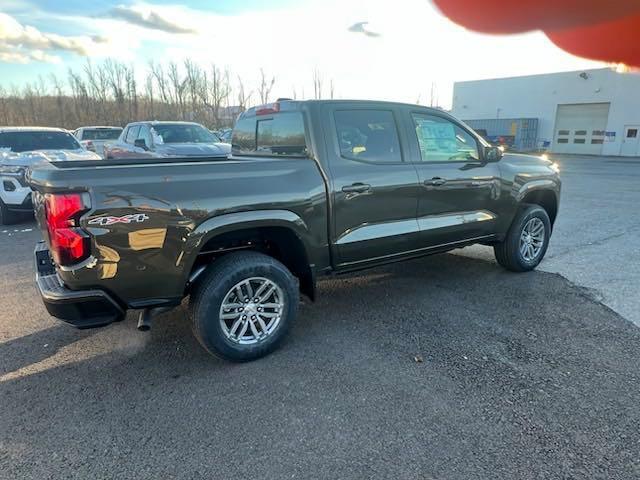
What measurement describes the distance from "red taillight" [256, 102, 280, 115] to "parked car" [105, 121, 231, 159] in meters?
5.56

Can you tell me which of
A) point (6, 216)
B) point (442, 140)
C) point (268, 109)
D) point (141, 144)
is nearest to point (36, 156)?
point (6, 216)

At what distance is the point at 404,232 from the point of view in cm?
391

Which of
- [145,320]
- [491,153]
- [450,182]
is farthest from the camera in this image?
[491,153]

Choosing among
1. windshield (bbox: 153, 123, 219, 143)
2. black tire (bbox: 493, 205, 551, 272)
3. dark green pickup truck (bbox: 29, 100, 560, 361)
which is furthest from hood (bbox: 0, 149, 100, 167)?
black tire (bbox: 493, 205, 551, 272)

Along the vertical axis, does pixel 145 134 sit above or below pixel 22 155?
above

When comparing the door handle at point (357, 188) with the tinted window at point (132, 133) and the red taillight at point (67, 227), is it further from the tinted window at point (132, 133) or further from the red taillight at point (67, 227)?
the tinted window at point (132, 133)

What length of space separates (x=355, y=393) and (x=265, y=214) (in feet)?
4.49

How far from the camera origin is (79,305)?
2.64m

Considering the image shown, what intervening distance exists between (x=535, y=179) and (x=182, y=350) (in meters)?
4.21

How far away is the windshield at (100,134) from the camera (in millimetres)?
17466

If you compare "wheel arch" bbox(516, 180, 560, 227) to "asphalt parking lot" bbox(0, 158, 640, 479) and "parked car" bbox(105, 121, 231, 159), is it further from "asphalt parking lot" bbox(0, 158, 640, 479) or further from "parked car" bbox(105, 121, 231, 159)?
"parked car" bbox(105, 121, 231, 159)

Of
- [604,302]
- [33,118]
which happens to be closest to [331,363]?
[604,302]

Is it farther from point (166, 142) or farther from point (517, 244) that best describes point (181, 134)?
point (517, 244)

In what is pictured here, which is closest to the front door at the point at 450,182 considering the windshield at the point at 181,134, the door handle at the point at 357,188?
the door handle at the point at 357,188
